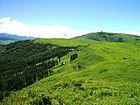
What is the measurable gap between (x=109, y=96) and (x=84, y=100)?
15.8 feet

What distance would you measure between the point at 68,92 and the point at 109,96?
1189 cm

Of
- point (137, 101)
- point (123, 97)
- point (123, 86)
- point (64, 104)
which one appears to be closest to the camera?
point (137, 101)

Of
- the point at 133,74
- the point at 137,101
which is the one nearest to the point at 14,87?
the point at 133,74

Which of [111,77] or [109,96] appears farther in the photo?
[111,77]

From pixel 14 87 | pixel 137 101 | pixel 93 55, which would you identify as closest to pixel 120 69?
pixel 137 101

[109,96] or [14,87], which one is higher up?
[109,96]

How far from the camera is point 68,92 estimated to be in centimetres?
6525

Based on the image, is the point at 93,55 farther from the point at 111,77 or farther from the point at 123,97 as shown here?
the point at 123,97

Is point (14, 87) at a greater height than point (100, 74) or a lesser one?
lesser

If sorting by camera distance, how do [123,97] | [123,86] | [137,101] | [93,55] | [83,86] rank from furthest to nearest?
[93,55]
[83,86]
[123,86]
[123,97]
[137,101]

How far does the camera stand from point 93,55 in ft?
529

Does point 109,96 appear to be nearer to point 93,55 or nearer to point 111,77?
point 111,77

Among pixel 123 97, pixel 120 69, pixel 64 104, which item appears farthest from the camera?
pixel 120 69

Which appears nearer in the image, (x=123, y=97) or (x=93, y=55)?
(x=123, y=97)
